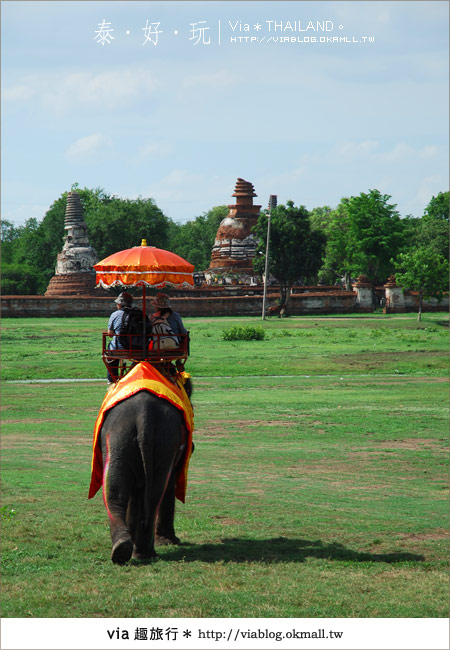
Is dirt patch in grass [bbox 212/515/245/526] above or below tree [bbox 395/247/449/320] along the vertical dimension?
below

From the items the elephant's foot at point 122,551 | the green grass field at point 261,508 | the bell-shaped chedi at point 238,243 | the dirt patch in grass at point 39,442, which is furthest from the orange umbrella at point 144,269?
the bell-shaped chedi at point 238,243

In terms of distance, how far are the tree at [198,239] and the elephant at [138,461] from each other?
8231 centimetres

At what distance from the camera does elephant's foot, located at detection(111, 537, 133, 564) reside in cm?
857

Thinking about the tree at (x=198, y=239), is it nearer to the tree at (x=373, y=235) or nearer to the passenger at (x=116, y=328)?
the tree at (x=373, y=235)

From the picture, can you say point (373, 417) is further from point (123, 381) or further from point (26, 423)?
point (123, 381)

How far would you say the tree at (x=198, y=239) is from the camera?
9350 cm

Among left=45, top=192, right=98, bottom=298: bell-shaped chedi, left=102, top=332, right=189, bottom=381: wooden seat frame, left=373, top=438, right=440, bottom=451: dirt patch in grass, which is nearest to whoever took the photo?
left=102, top=332, right=189, bottom=381: wooden seat frame

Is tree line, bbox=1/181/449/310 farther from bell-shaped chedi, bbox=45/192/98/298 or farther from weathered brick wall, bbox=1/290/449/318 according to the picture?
bell-shaped chedi, bbox=45/192/98/298

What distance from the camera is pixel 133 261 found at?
9625mm

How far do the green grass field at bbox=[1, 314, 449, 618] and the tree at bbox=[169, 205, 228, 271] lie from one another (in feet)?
214

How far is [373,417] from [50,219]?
64.2 metres

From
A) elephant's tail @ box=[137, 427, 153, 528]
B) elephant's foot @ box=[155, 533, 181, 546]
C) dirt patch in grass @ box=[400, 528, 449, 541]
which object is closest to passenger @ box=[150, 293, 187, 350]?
elephant's tail @ box=[137, 427, 153, 528]

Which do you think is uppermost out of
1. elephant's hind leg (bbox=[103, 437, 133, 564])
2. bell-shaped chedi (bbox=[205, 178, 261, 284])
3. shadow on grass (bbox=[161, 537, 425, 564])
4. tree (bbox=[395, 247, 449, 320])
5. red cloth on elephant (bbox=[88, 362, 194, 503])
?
bell-shaped chedi (bbox=[205, 178, 261, 284])

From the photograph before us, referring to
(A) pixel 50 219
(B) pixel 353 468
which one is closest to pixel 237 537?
(B) pixel 353 468
